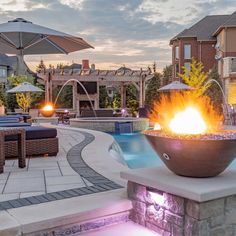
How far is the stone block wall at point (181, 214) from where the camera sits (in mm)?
2883

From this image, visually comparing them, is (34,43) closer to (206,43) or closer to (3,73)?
(206,43)

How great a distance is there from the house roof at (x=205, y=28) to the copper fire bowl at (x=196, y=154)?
28.0 metres

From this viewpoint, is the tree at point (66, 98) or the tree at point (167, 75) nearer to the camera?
the tree at point (66, 98)

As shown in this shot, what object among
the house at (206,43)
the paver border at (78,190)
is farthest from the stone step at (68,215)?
the house at (206,43)

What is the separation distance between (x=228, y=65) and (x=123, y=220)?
832 inches

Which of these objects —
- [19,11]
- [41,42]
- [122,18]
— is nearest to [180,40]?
[122,18]

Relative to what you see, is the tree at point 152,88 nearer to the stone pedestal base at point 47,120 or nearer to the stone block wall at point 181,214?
the stone pedestal base at point 47,120

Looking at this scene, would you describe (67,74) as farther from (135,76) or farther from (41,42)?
(41,42)

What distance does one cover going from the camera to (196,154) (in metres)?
3.06

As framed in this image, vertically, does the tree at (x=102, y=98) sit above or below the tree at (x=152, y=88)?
below

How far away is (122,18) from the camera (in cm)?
1944

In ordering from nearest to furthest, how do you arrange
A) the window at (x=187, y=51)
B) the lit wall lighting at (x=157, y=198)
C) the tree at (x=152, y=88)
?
the lit wall lighting at (x=157, y=198), the window at (x=187, y=51), the tree at (x=152, y=88)

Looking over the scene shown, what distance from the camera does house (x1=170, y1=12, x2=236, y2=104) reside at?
25375 millimetres

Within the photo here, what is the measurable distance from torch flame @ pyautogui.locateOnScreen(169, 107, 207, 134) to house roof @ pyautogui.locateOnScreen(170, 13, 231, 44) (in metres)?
27.6
